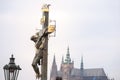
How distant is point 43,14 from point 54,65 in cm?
16839

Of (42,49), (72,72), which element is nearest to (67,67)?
(72,72)

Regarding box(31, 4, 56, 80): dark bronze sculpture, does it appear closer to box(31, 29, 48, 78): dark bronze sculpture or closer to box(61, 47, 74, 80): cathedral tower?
box(31, 29, 48, 78): dark bronze sculpture

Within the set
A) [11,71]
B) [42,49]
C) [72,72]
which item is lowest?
[72,72]

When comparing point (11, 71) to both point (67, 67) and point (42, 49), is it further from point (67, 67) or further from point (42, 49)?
point (67, 67)

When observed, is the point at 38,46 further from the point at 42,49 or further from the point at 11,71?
the point at 11,71

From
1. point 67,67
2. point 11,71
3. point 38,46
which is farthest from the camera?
point 67,67

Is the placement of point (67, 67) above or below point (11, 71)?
below

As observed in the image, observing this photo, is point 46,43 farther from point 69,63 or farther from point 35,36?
point 69,63

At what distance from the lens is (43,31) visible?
34.6 ft

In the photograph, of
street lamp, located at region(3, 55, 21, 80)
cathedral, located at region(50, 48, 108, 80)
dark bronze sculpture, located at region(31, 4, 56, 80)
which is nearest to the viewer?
street lamp, located at region(3, 55, 21, 80)

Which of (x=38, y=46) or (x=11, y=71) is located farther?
(x=38, y=46)

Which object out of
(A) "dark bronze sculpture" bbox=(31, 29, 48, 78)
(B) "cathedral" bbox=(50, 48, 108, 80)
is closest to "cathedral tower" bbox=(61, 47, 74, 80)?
(B) "cathedral" bbox=(50, 48, 108, 80)

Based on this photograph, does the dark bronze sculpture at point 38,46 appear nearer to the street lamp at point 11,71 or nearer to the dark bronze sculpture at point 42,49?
the dark bronze sculpture at point 42,49

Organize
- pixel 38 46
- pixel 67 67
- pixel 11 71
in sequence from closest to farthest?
pixel 11 71 → pixel 38 46 → pixel 67 67
